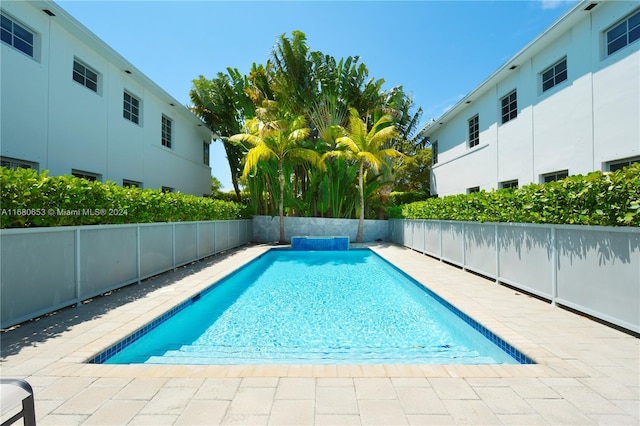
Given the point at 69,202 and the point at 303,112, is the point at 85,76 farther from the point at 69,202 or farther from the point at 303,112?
the point at 303,112

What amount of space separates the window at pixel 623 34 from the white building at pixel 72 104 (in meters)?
14.0

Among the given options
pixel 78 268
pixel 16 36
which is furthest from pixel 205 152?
pixel 78 268

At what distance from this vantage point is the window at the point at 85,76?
8.52 meters

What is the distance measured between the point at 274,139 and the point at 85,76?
6796mm

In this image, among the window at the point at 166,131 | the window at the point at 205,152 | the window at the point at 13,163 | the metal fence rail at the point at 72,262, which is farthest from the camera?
the window at the point at 205,152

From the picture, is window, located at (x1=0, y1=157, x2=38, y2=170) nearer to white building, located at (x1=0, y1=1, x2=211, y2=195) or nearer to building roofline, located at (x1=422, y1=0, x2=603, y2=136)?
white building, located at (x1=0, y1=1, x2=211, y2=195)

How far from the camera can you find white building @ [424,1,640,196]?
22.1 ft

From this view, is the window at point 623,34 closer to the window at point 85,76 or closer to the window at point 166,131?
the window at point 85,76

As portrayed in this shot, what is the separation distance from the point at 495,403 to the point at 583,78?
376 inches

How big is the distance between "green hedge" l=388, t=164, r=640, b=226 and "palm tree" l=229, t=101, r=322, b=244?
27.4ft

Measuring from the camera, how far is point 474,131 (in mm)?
13297

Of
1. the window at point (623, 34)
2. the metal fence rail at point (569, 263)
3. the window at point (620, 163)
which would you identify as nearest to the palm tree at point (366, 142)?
the metal fence rail at point (569, 263)

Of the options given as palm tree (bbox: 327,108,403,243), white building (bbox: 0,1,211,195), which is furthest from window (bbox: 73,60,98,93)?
palm tree (bbox: 327,108,403,243)

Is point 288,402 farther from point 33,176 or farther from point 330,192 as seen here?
point 330,192
